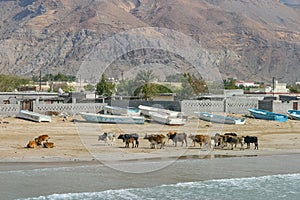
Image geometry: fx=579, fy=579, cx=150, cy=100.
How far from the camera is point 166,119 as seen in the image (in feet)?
133

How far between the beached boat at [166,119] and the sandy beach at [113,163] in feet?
23.2

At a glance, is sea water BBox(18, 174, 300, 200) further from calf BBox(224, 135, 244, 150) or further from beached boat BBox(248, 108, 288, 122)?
beached boat BBox(248, 108, 288, 122)

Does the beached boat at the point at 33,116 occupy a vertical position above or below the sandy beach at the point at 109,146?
above

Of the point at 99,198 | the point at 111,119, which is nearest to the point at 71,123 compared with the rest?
the point at 111,119

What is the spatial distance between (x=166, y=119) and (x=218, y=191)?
68.5 ft

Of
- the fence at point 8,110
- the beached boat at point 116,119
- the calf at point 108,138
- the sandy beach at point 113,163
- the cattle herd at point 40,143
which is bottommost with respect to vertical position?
the sandy beach at point 113,163

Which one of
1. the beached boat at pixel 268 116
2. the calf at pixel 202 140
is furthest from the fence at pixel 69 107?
the calf at pixel 202 140

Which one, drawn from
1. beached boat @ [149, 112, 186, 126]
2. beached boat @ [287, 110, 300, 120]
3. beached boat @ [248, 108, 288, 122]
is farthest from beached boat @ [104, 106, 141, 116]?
beached boat @ [287, 110, 300, 120]

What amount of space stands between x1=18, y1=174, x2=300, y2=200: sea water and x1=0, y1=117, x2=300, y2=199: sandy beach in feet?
2.01

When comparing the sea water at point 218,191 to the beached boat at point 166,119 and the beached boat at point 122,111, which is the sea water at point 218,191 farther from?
the beached boat at point 122,111

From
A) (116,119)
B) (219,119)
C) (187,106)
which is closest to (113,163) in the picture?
(116,119)

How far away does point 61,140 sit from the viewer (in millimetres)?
30922

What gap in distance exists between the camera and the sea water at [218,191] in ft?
60.8

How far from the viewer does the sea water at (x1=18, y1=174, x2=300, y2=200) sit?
18531 mm
